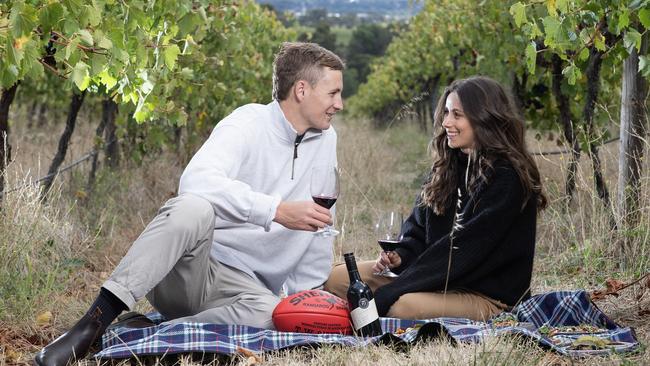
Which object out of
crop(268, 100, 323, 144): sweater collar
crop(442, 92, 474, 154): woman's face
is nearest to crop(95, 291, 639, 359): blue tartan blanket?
crop(442, 92, 474, 154): woman's face

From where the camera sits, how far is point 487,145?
453cm

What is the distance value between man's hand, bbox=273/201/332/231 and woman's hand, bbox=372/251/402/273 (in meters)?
0.76

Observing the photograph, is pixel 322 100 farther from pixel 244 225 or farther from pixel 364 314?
pixel 364 314

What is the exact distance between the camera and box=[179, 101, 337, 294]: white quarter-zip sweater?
4453 millimetres

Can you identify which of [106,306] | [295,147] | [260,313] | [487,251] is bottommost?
[260,313]

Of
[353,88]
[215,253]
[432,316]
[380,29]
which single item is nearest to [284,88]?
[215,253]

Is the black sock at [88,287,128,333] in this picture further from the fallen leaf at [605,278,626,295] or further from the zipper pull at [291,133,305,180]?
the fallen leaf at [605,278,626,295]

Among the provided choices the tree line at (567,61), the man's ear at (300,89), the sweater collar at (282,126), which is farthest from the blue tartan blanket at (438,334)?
the tree line at (567,61)

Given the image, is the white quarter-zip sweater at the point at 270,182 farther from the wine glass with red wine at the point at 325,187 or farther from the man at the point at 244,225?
the wine glass with red wine at the point at 325,187

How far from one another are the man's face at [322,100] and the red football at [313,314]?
0.83 meters

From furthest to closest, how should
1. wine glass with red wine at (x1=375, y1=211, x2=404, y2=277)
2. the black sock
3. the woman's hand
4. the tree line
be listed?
the tree line, the woman's hand, wine glass with red wine at (x1=375, y1=211, x2=404, y2=277), the black sock

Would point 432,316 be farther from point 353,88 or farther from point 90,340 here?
point 353,88

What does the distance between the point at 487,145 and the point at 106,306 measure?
1841 millimetres

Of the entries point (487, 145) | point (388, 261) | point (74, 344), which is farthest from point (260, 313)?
point (487, 145)
